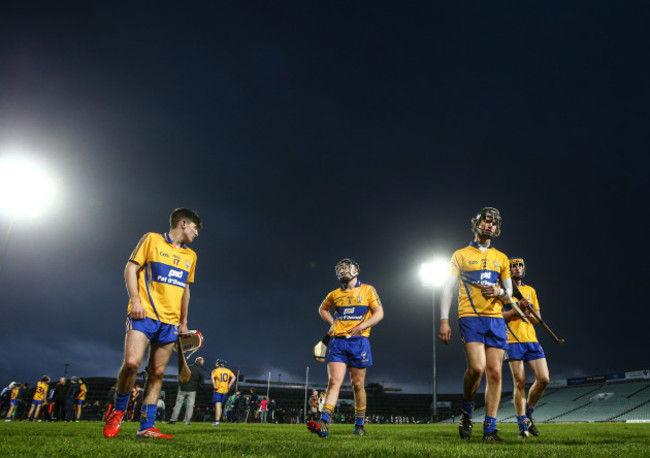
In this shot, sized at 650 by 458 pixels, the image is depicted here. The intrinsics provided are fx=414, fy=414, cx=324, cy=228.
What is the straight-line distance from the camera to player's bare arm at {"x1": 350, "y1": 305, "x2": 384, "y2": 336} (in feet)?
21.4

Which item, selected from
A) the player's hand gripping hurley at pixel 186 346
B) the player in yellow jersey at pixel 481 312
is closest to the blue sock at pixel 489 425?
the player in yellow jersey at pixel 481 312

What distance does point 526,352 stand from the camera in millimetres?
7590

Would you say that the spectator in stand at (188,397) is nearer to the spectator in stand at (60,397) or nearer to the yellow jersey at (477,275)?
the spectator in stand at (60,397)

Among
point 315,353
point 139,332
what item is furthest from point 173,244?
point 315,353

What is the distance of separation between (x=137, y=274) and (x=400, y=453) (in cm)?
356

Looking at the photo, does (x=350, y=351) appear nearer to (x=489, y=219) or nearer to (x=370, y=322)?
(x=370, y=322)

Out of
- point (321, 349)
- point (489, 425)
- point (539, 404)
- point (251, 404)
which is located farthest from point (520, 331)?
point (539, 404)

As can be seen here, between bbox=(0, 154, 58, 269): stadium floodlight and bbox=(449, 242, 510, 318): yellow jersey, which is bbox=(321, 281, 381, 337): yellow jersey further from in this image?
bbox=(0, 154, 58, 269): stadium floodlight

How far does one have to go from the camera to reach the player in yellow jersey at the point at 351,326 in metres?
6.55

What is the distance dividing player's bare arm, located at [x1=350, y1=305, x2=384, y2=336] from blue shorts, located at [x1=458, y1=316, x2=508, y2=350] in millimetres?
1540

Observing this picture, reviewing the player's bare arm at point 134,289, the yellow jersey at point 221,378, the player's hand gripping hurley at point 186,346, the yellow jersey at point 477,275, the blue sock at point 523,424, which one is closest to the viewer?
the player's bare arm at point 134,289

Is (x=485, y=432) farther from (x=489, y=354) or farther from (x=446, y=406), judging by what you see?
(x=446, y=406)

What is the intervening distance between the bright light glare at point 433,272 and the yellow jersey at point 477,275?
23.0 m

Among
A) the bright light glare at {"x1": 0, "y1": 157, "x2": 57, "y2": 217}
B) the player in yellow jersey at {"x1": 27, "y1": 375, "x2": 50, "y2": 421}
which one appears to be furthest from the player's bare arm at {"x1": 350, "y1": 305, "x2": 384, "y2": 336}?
the player in yellow jersey at {"x1": 27, "y1": 375, "x2": 50, "y2": 421}
